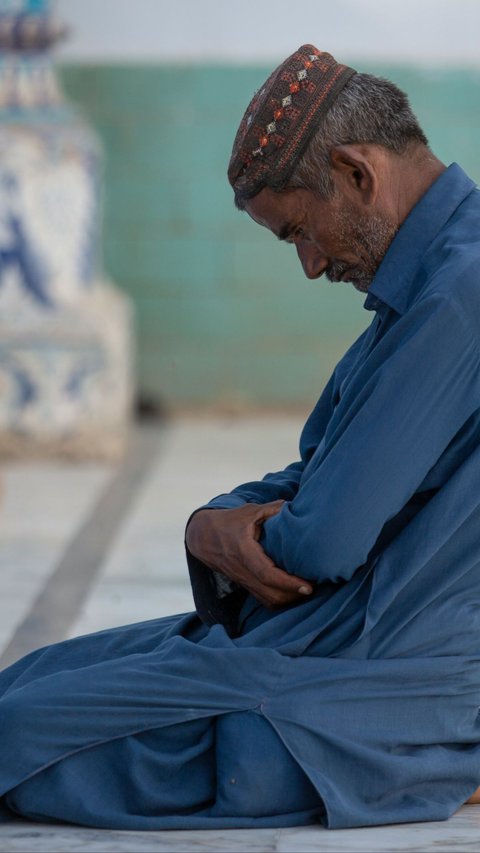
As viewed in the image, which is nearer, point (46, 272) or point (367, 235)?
point (367, 235)

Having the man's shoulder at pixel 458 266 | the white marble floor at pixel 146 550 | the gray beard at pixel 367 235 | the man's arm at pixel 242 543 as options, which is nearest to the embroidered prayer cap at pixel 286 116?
the gray beard at pixel 367 235

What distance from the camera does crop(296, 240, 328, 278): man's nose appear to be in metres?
2.50

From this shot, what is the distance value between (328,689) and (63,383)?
4.33 m

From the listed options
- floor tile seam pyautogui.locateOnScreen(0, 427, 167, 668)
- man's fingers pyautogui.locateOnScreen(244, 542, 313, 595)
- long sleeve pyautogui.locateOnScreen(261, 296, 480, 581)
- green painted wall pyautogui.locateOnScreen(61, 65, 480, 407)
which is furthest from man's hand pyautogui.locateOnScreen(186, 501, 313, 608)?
green painted wall pyautogui.locateOnScreen(61, 65, 480, 407)

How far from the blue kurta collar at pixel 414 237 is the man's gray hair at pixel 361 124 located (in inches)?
3.5

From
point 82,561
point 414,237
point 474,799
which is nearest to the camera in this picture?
point 414,237

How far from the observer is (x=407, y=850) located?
2.38m

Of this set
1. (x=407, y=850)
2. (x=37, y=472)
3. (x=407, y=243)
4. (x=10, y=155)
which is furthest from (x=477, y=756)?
(x=10, y=155)

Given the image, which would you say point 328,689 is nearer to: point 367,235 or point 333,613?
point 333,613

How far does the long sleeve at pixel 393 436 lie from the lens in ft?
7.47

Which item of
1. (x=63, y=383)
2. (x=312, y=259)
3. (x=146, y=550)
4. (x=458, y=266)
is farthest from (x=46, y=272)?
(x=458, y=266)

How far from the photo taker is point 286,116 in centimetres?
238

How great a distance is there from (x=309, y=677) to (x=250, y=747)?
0.49 feet

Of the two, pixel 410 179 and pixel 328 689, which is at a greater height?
pixel 410 179
